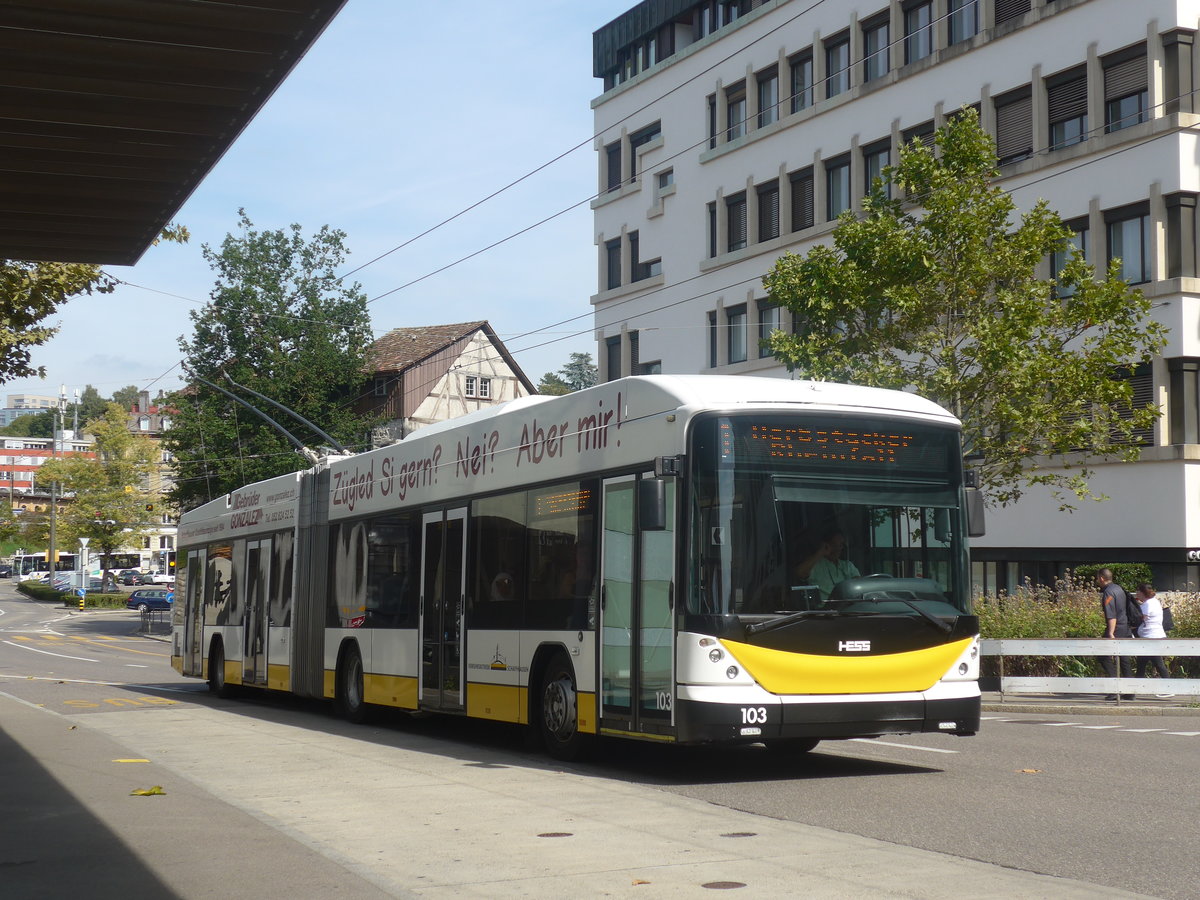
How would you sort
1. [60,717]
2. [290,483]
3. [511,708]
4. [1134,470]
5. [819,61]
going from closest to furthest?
1. [511,708]
2. [60,717]
3. [290,483]
4. [1134,470]
5. [819,61]

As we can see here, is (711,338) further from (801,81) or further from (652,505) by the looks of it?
(652,505)

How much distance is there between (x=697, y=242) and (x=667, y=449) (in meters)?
35.2

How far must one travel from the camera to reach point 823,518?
38.9 feet

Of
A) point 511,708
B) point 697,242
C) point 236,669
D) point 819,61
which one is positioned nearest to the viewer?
point 511,708

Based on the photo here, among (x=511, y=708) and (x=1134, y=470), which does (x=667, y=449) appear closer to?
(x=511, y=708)

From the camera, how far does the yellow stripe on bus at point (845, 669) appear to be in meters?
11.5

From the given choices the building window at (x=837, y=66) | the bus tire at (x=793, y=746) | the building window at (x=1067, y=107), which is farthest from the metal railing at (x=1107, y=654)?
the building window at (x=837, y=66)

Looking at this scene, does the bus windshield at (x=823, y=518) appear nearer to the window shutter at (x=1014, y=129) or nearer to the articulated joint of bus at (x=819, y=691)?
the articulated joint of bus at (x=819, y=691)

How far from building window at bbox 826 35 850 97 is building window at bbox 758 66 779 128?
231cm

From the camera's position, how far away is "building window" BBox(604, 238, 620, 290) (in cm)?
5124

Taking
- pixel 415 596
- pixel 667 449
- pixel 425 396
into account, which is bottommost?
pixel 415 596

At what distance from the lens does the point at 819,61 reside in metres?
41.2

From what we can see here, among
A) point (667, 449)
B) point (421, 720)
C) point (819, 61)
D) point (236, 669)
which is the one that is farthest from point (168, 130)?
point (819, 61)

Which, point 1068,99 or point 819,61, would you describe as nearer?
point 1068,99
